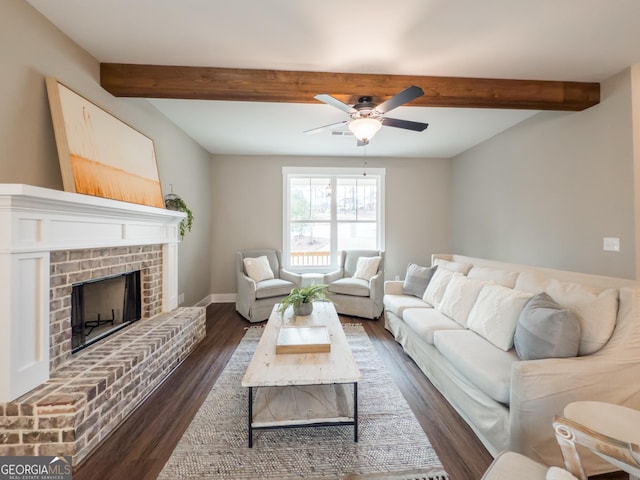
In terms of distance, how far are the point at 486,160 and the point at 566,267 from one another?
1993mm

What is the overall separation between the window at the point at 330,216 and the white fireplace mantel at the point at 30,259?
11.1 ft

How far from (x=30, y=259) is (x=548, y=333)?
2979mm

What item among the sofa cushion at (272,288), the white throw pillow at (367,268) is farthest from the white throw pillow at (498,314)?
the sofa cushion at (272,288)

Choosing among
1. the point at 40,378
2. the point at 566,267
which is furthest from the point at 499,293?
the point at 40,378

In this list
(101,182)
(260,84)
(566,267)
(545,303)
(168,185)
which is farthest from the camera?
(168,185)

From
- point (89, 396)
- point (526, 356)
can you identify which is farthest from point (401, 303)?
point (89, 396)

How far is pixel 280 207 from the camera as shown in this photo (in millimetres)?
5051

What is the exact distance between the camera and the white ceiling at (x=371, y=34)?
1750mm

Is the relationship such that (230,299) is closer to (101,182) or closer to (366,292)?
(366,292)

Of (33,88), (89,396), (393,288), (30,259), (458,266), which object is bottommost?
(89,396)

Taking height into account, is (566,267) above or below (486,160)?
below

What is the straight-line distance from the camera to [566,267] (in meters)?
2.99

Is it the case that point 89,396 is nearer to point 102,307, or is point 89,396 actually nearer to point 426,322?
point 102,307

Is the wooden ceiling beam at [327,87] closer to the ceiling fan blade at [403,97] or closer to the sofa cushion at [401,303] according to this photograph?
the ceiling fan blade at [403,97]
